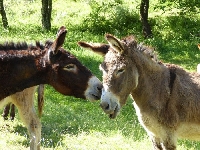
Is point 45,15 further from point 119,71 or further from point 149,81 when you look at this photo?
point 119,71

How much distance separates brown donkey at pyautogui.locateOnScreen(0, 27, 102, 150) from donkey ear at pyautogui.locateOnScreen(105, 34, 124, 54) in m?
0.44

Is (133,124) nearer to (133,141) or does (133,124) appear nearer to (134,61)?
(133,141)

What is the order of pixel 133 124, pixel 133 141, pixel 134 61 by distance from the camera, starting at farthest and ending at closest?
pixel 133 124 < pixel 133 141 < pixel 134 61

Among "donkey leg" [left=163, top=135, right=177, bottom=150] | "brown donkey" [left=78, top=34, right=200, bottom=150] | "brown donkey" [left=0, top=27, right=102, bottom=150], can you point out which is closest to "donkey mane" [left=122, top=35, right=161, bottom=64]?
"brown donkey" [left=78, top=34, right=200, bottom=150]

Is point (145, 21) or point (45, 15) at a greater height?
point (145, 21)

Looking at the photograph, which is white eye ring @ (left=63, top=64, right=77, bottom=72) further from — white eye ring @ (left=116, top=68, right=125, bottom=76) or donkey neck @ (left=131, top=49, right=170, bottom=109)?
donkey neck @ (left=131, top=49, right=170, bottom=109)

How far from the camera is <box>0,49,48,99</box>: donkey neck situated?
460 centimetres

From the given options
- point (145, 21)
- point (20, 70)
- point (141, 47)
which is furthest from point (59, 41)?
point (145, 21)

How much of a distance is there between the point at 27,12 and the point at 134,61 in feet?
63.4

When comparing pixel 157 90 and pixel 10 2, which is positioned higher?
pixel 157 90

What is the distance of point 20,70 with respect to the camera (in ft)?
15.1

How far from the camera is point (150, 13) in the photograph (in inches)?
805

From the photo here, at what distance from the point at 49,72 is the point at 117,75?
80 cm

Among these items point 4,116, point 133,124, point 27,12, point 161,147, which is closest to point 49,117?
point 4,116
